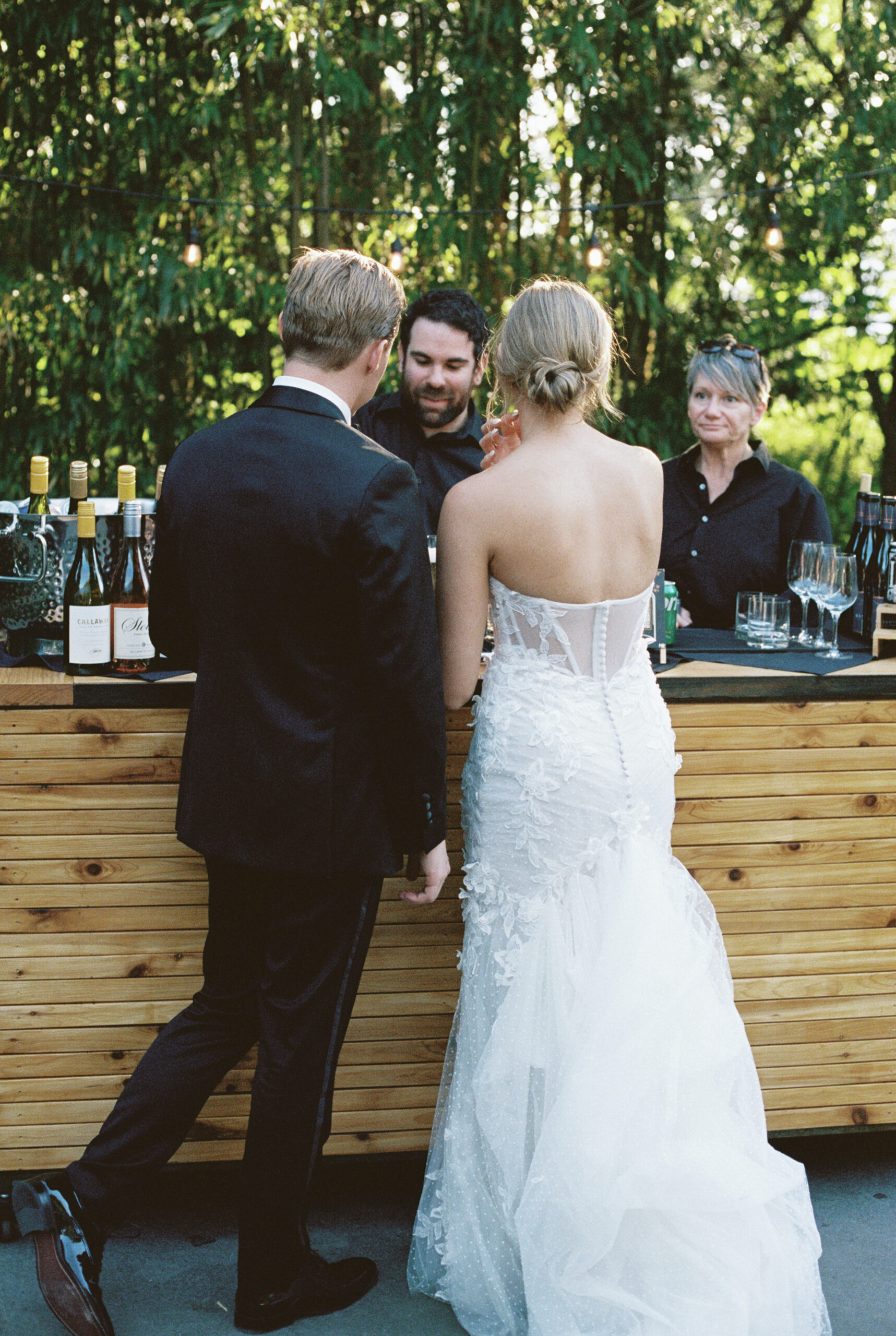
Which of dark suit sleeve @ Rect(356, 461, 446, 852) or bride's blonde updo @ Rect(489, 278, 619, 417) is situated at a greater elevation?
bride's blonde updo @ Rect(489, 278, 619, 417)

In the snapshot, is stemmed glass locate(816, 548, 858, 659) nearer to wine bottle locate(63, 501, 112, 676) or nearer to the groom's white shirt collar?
the groom's white shirt collar

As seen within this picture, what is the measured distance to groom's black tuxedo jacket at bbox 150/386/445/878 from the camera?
1.69 metres

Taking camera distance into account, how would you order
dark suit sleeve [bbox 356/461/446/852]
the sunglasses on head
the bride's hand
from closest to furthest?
dark suit sleeve [bbox 356/461/446/852] → the bride's hand → the sunglasses on head

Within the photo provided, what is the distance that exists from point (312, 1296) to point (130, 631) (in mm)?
1163

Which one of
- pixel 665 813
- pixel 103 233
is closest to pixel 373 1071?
pixel 665 813

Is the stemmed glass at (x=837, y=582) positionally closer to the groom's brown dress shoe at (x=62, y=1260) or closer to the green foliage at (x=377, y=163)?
the groom's brown dress shoe at (x=62, y=1260)

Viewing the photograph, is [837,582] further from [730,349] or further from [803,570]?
[730,349]

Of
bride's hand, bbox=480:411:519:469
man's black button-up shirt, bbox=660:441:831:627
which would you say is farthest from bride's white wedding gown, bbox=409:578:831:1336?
man's black button-up shirt, bbox=660:441:831:627

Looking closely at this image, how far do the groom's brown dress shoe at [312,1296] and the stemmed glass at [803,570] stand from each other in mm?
1487

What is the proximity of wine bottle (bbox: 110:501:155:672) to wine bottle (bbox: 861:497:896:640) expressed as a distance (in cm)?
148

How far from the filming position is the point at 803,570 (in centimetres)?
249

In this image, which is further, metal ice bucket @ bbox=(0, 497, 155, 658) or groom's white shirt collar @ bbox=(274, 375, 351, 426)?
metal ice bucket @ bbox=(0, 497, 155, 658)

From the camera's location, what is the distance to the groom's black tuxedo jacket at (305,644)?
66.7 inches

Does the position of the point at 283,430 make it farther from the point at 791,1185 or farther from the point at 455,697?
the point at 791,1185
